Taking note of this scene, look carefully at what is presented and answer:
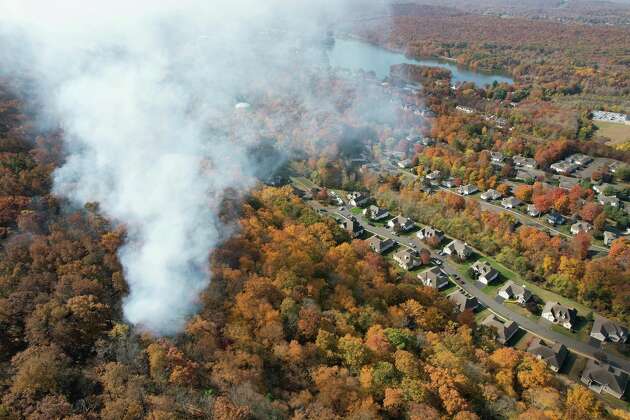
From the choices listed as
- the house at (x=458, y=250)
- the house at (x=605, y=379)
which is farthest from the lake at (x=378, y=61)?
the house at (x=605, y=379)

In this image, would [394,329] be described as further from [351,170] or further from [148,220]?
[351,170]

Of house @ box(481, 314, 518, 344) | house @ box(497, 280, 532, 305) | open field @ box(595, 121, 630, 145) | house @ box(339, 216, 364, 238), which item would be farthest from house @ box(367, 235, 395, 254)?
open field @ box(595, 121, 630, 145)

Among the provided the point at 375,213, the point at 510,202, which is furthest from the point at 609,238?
the point at 375,213

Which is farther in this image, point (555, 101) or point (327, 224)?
point (555, 101)

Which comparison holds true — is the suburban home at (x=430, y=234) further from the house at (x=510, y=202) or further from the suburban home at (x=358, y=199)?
the house at (x=510, y=202)

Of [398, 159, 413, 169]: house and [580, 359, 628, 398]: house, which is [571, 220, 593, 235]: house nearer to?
[580, 359, 628, 398]: house

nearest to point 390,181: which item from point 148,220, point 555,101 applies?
point 148,220
